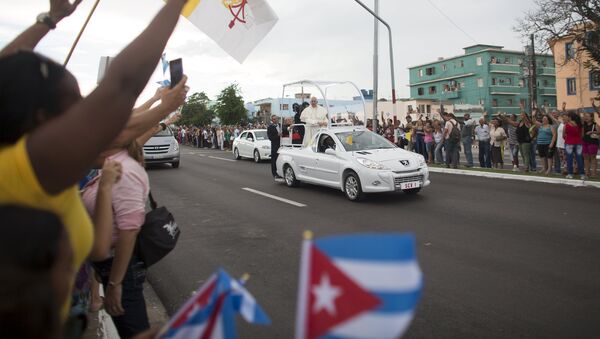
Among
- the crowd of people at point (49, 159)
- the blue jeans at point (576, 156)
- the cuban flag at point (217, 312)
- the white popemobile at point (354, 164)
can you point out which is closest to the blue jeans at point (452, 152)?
the blue jeans at point (576, 156)

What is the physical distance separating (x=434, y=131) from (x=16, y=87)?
57.2 ft

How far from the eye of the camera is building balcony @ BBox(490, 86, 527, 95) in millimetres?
87938

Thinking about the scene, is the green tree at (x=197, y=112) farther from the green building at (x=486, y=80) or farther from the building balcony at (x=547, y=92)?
the building balcony at (x=547, y=92)

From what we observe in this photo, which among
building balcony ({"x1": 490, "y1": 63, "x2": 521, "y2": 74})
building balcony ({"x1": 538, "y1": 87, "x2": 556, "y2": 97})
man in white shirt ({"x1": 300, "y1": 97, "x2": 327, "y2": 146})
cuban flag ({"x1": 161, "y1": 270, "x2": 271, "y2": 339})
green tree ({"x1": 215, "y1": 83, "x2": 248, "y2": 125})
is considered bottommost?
cuban flag ({"x1": 161, "y1": 270, "x2": 271, "y2": 339})

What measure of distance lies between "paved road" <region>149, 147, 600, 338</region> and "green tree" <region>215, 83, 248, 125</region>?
45.1 m

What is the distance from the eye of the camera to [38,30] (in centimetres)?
201

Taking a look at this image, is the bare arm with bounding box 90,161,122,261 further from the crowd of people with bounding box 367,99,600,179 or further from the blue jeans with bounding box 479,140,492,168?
the blue jeans with bounding box 479,140,492,168

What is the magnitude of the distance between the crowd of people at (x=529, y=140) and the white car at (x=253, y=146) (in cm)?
572

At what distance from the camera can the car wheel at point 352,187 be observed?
10047mm

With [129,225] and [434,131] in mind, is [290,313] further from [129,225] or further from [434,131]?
[434,131]

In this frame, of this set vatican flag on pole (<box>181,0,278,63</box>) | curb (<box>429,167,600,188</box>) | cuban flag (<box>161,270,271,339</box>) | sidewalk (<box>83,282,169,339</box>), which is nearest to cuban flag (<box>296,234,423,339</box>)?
cuban flag (<box>161,270,271,339</box>)

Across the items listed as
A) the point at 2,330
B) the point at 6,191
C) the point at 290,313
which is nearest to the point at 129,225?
the point at 6,191

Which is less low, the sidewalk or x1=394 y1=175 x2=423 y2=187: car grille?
x1=394 y1=175 x2=423 y2=187: car grille

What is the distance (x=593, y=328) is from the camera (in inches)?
148
